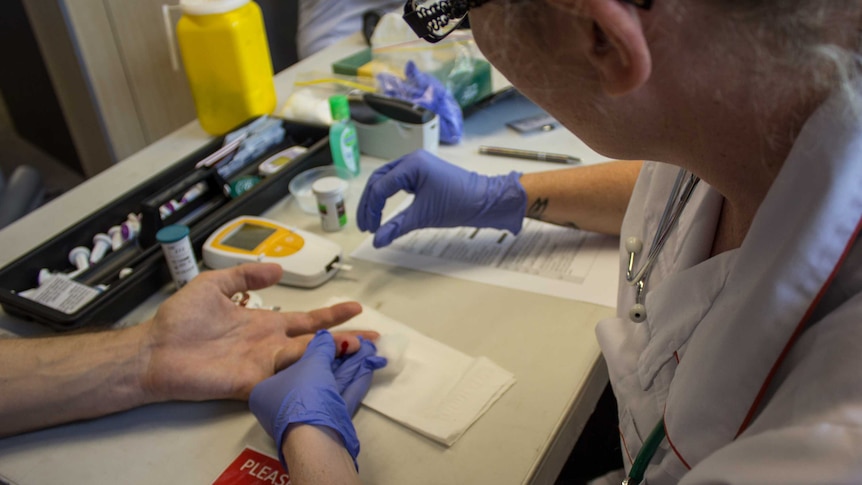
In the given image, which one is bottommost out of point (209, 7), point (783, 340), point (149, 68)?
point (149, 68)

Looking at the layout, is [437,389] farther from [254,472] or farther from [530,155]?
[530,155]

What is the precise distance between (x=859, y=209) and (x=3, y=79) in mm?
3495

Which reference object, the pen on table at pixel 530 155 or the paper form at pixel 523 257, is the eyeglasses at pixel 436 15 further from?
the pen on table at pixel 530 155

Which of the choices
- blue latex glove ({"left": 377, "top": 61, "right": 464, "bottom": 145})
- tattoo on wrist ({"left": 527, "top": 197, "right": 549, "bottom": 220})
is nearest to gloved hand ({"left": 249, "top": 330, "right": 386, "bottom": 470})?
tattoo on wrist ({"left": 527, "top": 197, "right": 549, "bottom": 220})

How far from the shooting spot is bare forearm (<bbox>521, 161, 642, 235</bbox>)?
108 cm

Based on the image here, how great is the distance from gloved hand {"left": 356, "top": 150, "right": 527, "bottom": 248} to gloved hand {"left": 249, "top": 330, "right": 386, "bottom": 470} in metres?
0.29

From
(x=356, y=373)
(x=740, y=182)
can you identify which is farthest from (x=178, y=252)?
(x=740, y=182)

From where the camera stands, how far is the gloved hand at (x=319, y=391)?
0.72m

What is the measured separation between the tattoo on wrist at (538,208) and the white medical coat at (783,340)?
451mm

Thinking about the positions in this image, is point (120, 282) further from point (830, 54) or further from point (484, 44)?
point (830, 54)

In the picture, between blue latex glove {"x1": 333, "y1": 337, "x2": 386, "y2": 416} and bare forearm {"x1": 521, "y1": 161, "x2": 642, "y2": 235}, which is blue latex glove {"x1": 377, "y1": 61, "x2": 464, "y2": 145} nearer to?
bare forearm {"x1": 521, "y1": 161, "x2": 642, "y2": 235}

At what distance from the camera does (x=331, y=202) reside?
1125 mm

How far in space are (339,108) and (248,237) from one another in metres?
0.39

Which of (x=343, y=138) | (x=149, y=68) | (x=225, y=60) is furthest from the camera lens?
(x=149, y=68)
